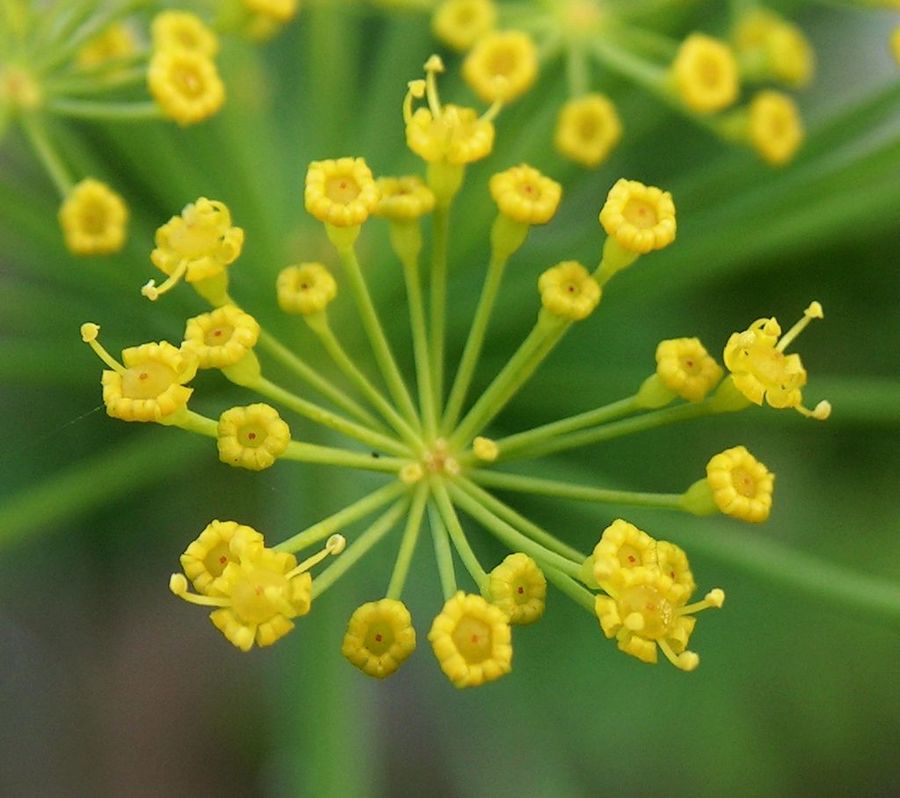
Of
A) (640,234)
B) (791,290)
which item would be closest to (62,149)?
(640,234)

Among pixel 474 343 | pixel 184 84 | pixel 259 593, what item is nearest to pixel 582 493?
pixel 474 343

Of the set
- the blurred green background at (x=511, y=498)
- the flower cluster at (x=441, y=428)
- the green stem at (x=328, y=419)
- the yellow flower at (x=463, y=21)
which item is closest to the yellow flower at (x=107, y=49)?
the blurred green background at (x=511, y=498)

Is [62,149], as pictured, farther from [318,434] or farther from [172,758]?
[172,758]

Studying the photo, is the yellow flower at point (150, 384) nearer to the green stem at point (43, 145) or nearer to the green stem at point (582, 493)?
the green stem at point (582, 493)


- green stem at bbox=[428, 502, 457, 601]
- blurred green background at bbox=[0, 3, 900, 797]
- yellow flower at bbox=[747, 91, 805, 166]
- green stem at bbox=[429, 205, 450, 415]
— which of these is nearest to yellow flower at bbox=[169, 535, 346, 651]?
green stem at bbox=[428, 502, 457, 601]

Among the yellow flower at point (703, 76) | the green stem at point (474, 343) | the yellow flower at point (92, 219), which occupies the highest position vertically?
the yellow flower at point (703, 76)

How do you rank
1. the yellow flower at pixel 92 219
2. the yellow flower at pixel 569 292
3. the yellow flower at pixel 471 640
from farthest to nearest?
the yellow flower at pixel 92 219 → the yellow flower at pixel 569 292 → the yellow flower at pixel 471 640

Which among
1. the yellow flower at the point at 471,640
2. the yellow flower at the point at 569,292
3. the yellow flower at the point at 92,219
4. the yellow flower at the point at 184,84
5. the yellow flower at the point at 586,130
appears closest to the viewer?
the yellow flower at the point at 471,640
